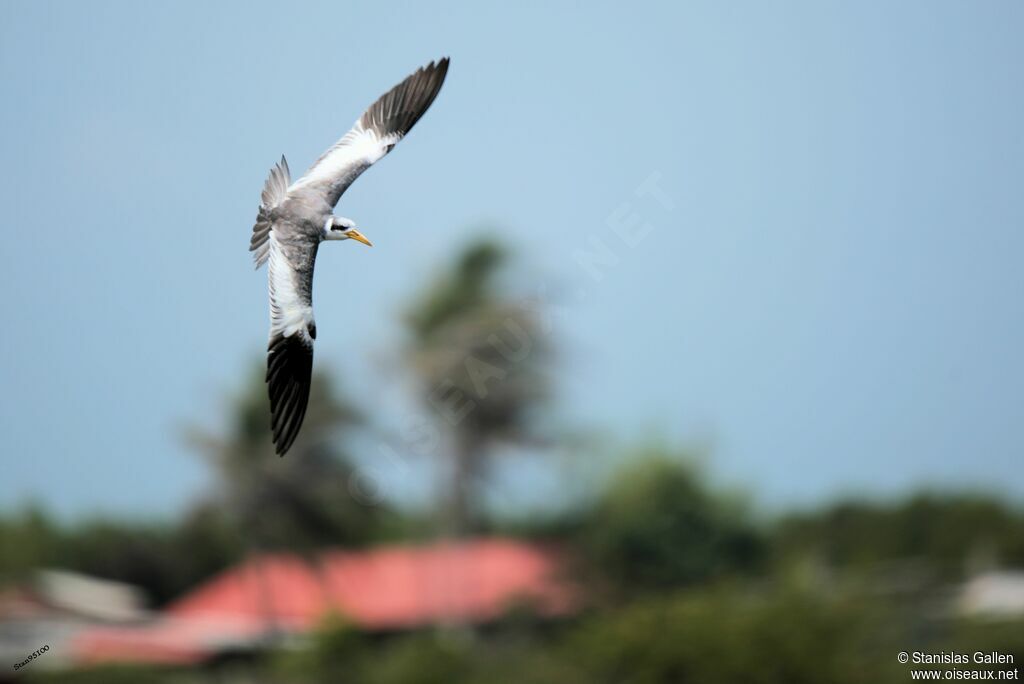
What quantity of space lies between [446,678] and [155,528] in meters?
23.4

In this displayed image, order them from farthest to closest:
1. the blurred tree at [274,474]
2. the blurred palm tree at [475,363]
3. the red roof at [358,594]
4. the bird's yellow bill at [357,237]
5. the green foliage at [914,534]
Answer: the green foliage at [914,534] < the red roof at [358,594] < the blurred palm tree at [475,363] < the blurred tree at [274,474] < the bird's yellow bill at [357,237]

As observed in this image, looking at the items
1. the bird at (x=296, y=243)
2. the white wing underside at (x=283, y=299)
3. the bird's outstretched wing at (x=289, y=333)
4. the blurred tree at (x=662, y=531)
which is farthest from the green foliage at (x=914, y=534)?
the white wing underside at (x=283, y=299)

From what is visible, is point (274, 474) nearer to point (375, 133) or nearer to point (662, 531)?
point (662, 531)

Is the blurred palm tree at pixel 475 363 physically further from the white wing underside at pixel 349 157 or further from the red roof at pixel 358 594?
the white wing underside at pixel 349 157

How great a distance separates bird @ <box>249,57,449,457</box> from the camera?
325 inches

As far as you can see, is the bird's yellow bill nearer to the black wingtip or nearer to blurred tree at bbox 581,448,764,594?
the black wingtip

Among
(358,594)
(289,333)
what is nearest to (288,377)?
(289,333)

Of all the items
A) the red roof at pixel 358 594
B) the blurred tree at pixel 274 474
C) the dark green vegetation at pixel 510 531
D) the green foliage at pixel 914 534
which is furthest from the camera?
the green foliage at pixel 914 534

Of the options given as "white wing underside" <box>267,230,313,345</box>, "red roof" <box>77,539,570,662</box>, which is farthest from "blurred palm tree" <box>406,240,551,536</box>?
"white wing underside" <box>267,230,313,345</box>

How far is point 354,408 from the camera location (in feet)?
124

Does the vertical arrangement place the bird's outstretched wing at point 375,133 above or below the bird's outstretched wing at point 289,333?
above

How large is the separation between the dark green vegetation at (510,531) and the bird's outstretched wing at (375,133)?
753 inches

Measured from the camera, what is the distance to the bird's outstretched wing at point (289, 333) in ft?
27.1

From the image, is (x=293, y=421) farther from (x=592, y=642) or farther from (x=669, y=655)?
(x=592, y=642)
